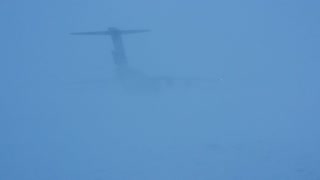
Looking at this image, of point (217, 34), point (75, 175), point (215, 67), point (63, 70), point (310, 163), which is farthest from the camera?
point (217, 34)

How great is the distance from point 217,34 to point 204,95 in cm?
1254

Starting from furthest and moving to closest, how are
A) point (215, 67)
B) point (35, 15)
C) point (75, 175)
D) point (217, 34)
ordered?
point (35, 15), point (217, 34), point (215, 67), point (75, 175)

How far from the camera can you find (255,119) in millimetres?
14312

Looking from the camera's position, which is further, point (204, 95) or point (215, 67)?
point (215, 67)

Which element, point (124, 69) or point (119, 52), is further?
point (124, 69)

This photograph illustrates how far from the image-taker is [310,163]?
11469mm

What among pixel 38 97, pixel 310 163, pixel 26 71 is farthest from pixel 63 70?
pixel 310 163

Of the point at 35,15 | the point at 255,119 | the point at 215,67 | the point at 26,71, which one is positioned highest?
the point at 35,15

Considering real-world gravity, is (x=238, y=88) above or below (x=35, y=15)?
below

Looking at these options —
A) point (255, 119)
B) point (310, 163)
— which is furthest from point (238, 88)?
point (310, 163)

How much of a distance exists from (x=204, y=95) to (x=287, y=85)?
3373 mm

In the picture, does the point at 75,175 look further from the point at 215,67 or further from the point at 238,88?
the point at 215,67

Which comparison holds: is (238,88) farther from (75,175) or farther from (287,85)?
(75,175)

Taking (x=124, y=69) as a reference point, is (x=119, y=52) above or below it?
above
